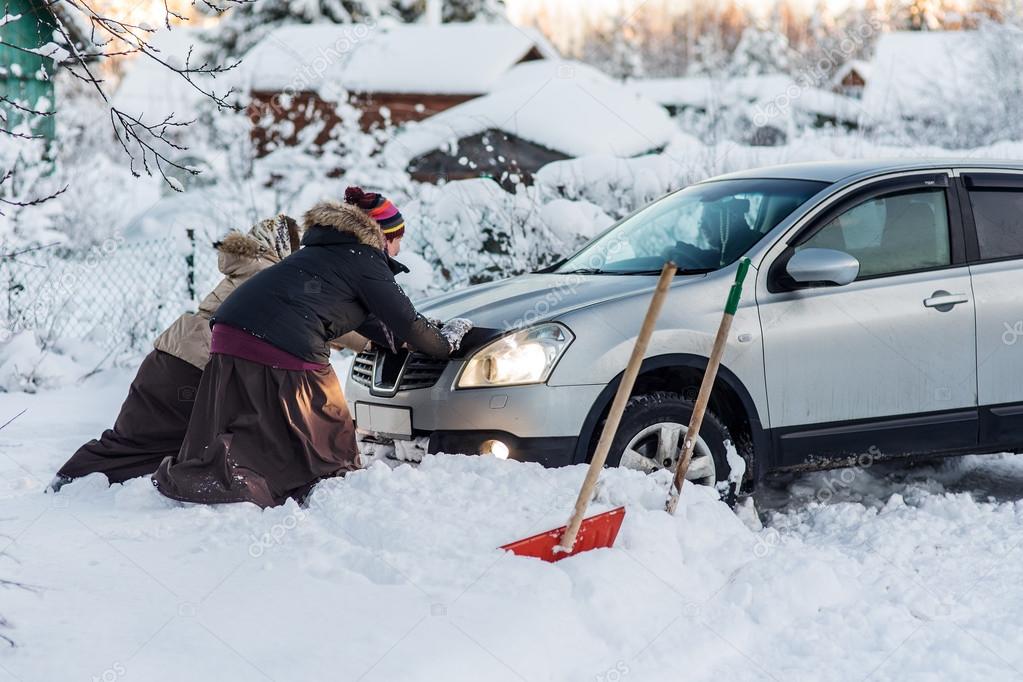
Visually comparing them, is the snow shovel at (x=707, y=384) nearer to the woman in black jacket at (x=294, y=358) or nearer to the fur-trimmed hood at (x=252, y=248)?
the woman in black jacket at (x=294, y=358)

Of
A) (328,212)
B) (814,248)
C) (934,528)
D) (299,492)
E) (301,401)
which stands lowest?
(934,528)

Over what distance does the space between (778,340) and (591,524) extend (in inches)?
59.3

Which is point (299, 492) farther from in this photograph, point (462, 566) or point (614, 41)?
point (614, 41)

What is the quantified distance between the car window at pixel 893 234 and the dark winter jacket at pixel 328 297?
1913mm

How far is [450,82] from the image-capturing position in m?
23.1

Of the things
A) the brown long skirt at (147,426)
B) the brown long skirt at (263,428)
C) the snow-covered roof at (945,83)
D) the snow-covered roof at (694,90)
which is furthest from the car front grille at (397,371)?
the snow-covered roof at (694,90)

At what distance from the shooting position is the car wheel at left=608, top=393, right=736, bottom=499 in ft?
15.2

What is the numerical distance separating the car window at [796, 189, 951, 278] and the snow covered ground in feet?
4.19

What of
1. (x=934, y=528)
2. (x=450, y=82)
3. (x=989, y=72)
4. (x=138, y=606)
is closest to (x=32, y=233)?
(x=138, y=606)

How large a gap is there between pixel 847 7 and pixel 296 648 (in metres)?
66.7

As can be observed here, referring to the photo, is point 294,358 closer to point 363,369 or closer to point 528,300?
point 363,369

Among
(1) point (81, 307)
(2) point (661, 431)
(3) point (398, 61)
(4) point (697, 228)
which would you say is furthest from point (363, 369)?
(3) point (398, 61)

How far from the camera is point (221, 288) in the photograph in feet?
17.9

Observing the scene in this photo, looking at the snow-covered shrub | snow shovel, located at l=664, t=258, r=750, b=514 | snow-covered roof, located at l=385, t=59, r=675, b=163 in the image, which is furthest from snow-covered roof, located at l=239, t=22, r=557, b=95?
snow shovel, located at l=664, t=258, r=750, b=514
